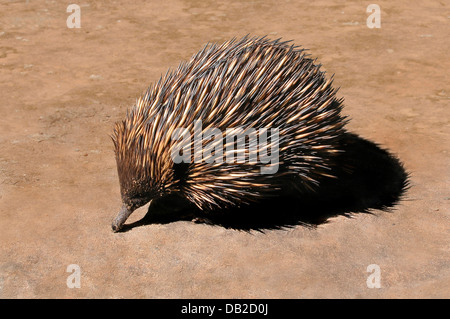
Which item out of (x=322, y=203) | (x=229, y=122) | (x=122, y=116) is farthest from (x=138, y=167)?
(x=122, y=116)

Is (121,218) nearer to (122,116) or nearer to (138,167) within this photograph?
(138,167)

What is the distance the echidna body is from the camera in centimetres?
479

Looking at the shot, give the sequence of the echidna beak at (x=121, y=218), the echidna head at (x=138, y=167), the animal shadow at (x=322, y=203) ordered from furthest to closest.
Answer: the animal shadow at (x=322, y=203), the echidna beak at (x=121, y=218), the echidna head at (x=138, y=167)

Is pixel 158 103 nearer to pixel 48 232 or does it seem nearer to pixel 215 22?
pixel 48 232

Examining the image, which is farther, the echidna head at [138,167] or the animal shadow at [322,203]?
the animal shadow at [322,203]

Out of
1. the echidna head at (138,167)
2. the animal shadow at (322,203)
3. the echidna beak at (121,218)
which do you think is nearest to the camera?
the echidna head at (138,167)

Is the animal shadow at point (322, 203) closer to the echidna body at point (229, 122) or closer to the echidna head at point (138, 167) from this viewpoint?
the echidna body at point (229, 122)

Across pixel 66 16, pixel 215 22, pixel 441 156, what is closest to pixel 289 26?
pixel 215 22

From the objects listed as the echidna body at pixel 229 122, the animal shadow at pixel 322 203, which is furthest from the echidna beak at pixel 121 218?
the animal shadow at pixel 322 203

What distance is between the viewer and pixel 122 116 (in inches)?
289

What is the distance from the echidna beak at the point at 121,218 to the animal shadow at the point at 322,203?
130 millimetres

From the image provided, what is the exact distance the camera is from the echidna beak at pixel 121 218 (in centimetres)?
512

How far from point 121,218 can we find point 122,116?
241 cm

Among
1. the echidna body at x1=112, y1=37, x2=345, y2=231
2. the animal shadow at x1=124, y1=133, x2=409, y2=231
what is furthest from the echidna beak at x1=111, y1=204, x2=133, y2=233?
the animal shadow at x1=124, y1=133, x2=409, y2=231
